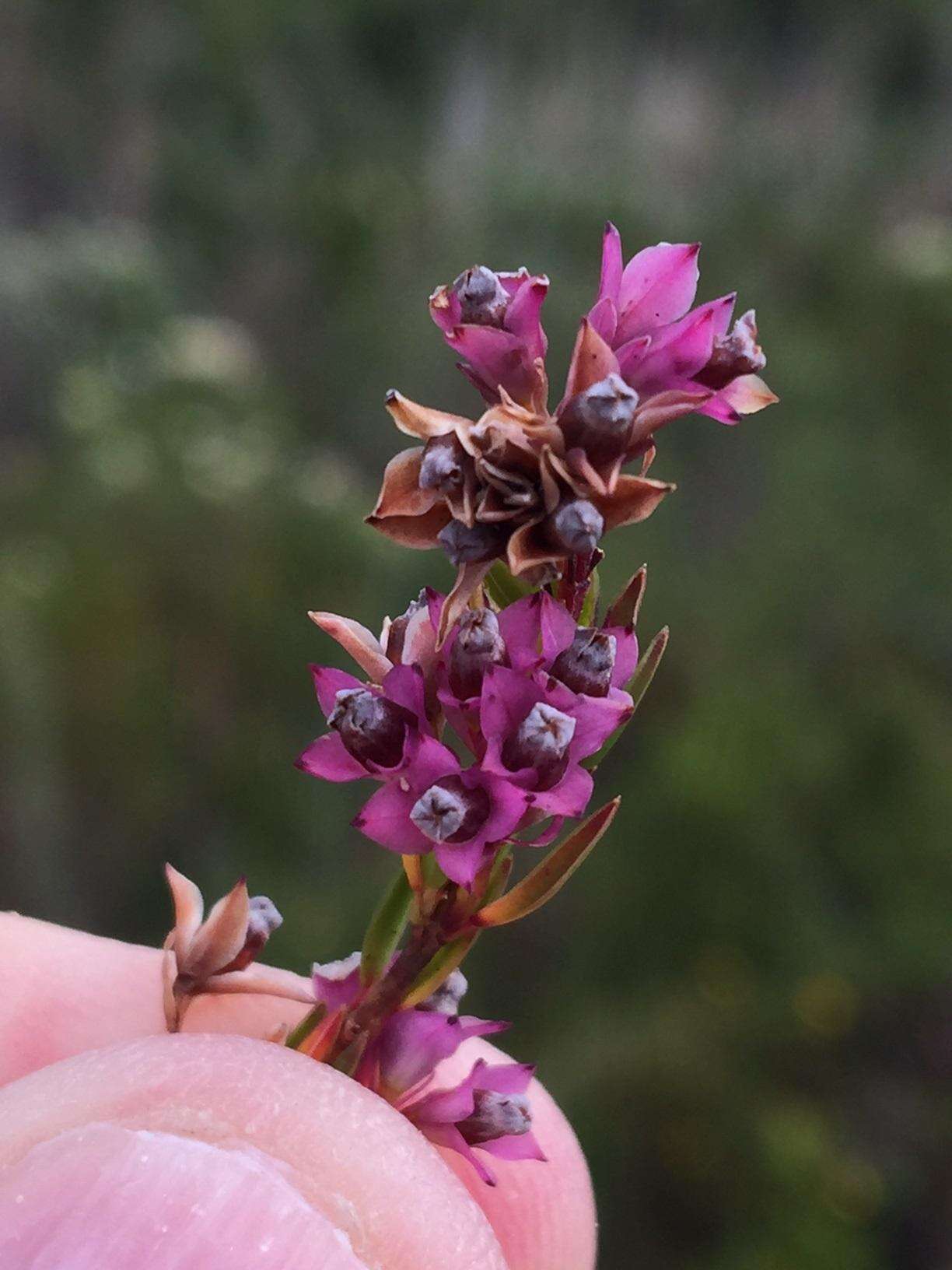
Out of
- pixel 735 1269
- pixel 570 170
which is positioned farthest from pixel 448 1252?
pixel 570 170

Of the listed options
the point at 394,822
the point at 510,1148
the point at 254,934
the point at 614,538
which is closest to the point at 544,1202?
the point at 510,1148

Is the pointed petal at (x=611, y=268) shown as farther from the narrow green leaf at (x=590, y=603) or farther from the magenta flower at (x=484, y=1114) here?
the magenta flower at (x=484, y=1114)

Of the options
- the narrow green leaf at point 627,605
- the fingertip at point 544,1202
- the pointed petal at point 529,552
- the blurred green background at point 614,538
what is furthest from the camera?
the blurred green background at point 614,538

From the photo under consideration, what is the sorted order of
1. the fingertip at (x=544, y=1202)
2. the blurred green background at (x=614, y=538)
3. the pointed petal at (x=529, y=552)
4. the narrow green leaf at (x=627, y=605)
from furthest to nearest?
1. the blurred green background at (x=614, y=538)
2. the fingertip at (x=544, y=1202)
3. the narrow green leaf at (x=627, y=605)
4. the pointed petal at (x=529, y=552)

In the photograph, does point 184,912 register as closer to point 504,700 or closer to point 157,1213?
point 157,1213

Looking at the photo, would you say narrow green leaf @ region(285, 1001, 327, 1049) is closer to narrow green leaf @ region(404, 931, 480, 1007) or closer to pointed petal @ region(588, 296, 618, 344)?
narrow green leaf @ region(404, 931, 480, 1007)

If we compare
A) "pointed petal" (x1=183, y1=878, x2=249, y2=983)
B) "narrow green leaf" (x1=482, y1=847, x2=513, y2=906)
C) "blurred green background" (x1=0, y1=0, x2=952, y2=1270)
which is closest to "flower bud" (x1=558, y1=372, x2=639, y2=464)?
"narrow green leaf" (x1=482, y1=847, x2=513, y2=906)

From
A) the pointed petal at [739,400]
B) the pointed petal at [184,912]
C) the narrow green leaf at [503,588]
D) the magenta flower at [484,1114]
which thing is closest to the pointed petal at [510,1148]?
the magenta flower at [484,1114]
